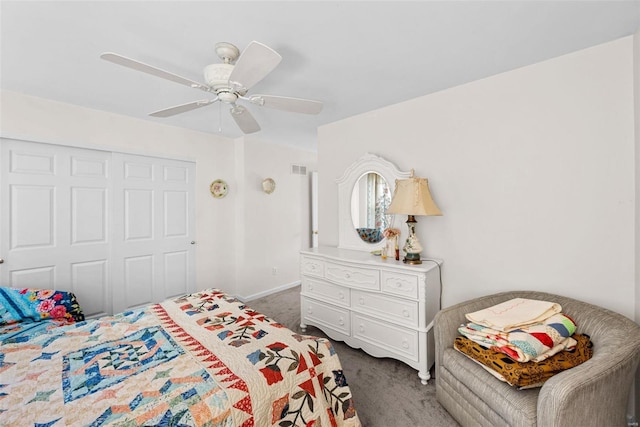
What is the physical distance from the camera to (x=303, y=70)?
200cm

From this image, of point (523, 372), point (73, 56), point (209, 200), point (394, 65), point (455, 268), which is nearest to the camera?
point (523, 372)

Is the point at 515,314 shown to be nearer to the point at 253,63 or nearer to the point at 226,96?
the point at 253,63

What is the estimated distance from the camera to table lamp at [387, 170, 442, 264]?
222 cm

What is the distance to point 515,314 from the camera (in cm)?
165

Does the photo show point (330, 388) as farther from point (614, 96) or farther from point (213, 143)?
point (213, 143)

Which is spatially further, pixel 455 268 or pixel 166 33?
pixel 455 268

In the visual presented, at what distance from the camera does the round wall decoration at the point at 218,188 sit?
12.5 feet

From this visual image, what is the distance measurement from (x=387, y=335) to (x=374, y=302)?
0.28 meters

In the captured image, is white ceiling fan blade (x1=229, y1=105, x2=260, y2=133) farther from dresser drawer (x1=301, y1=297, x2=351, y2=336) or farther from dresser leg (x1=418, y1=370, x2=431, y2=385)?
dresser leg (x1=418, y1=370, x2=431, y2=385)

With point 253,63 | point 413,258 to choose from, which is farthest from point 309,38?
point 413,258

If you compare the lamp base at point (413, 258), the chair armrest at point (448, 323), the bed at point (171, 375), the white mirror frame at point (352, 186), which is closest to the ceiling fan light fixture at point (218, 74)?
the bed at point (171, 375)

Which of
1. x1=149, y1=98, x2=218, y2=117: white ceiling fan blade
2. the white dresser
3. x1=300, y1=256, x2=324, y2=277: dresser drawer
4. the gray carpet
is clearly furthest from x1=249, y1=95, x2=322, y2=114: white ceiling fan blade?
the gray carpet

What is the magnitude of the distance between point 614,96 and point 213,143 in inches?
158

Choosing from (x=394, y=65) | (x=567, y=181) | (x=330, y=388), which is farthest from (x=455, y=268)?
(x=394, y=65)
